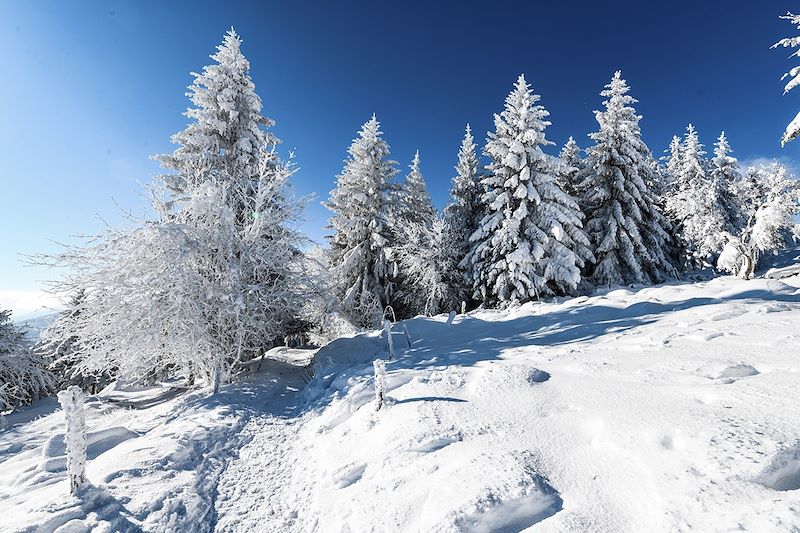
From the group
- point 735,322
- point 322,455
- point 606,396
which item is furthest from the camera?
point 735,322

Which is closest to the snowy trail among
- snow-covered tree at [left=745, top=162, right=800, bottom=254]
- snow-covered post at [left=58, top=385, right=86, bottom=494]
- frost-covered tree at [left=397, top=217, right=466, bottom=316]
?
snow-covered post at [left=58, top=385, right=86, bottom=494]

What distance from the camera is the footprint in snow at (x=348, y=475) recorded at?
412 cm

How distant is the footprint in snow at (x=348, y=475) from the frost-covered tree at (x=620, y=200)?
19.2 m

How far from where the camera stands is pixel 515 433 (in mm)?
4164

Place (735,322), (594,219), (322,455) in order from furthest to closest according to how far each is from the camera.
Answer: (594,219) < (735,322) < (322,455)

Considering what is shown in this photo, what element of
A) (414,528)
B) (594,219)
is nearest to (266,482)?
(414,528)

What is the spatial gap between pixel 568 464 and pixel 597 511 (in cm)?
61

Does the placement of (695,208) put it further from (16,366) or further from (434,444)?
(16,366)

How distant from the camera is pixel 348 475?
13.8 feet

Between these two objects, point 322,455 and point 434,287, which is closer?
point 322,455

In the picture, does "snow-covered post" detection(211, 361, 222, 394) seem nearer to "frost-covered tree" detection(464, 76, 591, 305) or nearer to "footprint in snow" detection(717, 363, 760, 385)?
"footprint in snow" detection(717, 363, 760, 385)

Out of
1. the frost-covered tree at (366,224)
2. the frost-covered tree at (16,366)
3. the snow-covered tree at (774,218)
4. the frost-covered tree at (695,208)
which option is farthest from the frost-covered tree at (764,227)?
the frost-covered tree at (16,366)

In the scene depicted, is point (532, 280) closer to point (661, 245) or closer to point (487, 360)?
point (487, 360)

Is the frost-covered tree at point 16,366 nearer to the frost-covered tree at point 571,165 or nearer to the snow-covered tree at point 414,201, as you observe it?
the snow-covered tree at point 414,201
